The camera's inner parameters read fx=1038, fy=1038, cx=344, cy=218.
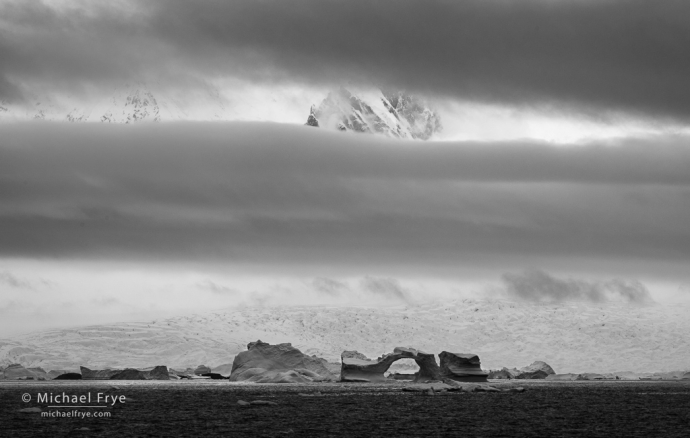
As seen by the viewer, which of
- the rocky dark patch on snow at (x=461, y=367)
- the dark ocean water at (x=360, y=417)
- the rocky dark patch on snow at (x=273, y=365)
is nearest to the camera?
the dark ocean water at (x=360, y=417)

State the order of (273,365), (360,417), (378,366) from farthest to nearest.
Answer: (273,365)
(378,366)
(360,417)

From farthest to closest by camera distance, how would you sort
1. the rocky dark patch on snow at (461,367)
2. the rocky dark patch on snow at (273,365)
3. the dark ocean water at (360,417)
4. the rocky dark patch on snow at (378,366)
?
the rocky dark patch on snow at (273,365), the rocky dark patch on snow at (461,367), the rocky dark patch on snow at (378,366), the dark ocean water at (360,417)

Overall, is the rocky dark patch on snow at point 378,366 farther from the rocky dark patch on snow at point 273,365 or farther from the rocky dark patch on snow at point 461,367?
Result: the rocky dark patch on snow at point 273,365

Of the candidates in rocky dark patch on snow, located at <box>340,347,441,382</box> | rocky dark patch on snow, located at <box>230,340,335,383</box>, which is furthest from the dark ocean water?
rocky dark patch on snow, located at <box>230,340,335,383</box>

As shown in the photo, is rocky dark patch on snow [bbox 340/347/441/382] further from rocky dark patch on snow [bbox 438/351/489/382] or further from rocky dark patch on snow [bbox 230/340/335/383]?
rocky dark patch on snow [bbox 230/340/335/383]

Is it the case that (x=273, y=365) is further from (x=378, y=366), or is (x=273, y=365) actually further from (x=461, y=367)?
(x=461, y=367)

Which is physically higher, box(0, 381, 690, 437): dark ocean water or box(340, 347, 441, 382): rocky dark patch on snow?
box(340, 347, 441, 382): rocky dark patch on snow

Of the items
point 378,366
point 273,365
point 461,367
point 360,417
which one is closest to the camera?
point 360,417

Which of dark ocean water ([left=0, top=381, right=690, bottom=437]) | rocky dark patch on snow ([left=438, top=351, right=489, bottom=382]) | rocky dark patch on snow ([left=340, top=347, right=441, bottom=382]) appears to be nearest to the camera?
dark ocean water ([left=0, top=381, right=690, bottom=437])

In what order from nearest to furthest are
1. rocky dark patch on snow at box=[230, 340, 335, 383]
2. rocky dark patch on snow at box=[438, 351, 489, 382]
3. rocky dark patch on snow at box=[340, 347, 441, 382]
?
A: rocky dark patch on snow at box=[340, 347, 441, 382]
rocky dark patch on snow at box=[438, 351, 489, 382]
rocky dark patch on snow at box=[230, 340, 335, 383]

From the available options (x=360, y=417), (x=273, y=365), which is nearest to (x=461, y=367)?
(x=273, y=365)

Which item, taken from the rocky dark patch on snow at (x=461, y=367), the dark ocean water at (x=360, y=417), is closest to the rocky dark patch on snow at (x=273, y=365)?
the rocky dark patch on snow at (x=461, y=367)

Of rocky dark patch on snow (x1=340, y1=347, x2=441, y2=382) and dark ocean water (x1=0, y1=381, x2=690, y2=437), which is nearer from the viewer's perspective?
dark ocean water (x1=0, y1=381, x2=690, y2=437)

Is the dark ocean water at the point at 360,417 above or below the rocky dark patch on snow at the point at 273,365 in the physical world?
below
